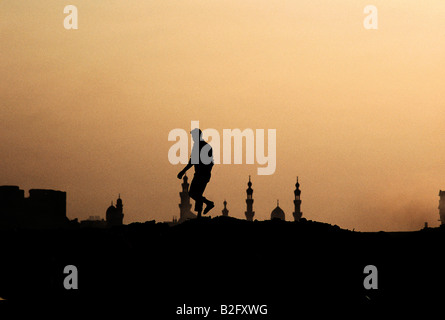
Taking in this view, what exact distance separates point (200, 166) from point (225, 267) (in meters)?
2.88

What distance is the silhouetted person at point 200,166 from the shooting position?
23328mm

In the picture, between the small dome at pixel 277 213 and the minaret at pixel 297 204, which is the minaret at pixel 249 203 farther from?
the small dome at pixel 277 213

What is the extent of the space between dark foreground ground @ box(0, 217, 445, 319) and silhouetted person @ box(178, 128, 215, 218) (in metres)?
0.88

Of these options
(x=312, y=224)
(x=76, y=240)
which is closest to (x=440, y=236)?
(x=312, y=224)

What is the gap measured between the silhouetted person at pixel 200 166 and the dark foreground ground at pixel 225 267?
0.88 metres

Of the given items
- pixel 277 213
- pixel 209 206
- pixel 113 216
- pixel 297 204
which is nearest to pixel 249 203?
pixel 297 204

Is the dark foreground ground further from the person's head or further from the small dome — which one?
the small dome

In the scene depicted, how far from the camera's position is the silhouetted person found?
23.3 metres

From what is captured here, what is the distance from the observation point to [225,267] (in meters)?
22.4

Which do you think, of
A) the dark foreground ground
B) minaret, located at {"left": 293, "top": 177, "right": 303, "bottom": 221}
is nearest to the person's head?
the dark foreground ground

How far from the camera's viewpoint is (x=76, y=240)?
25953 mm

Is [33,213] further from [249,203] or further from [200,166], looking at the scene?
[200,166]
